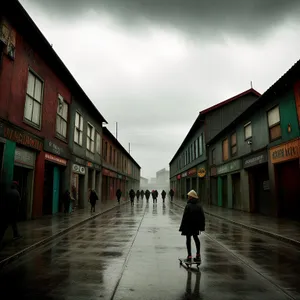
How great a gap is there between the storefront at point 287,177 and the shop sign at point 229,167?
203 inches

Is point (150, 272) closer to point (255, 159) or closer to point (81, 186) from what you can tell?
point (255, 159)

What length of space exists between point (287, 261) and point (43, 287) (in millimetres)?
5340

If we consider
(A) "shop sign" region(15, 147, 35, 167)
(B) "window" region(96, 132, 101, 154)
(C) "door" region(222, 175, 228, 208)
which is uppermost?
(B) "window" region(96, 132, 101, 154)

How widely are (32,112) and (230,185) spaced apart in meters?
16.4

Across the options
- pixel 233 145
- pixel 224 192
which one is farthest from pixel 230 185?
pixel 233 145

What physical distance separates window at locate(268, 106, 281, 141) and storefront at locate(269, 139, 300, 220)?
2.58 feet

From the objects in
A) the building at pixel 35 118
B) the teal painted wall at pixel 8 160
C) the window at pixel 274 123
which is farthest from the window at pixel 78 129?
the window at pixel 274 123

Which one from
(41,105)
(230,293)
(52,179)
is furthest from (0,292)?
(52,179)

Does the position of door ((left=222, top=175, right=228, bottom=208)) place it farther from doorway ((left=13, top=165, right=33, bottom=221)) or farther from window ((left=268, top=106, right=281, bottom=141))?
doorway ((left=13, top=165, right=33, bottom=221))

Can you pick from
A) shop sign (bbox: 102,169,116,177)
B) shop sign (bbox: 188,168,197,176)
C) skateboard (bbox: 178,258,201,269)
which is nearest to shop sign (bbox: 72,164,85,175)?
shop sign (bbox: 102,169,116,177)

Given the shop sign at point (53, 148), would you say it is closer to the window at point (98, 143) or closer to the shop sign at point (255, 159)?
the window at point (98, 143)

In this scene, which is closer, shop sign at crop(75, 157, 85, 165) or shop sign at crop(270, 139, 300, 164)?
shop sign at crop(270, 139, 300, 164)

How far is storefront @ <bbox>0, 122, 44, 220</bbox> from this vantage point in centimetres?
1055

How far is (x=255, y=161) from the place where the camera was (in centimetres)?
1748
